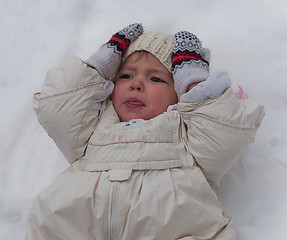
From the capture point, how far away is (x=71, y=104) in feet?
4.92

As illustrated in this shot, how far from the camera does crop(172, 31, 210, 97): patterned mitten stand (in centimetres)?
150

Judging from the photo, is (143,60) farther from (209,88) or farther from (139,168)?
(139,168)

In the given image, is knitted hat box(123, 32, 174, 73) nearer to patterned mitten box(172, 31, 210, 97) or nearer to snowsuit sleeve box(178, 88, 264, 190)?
patterned mitten box(172, 31, 210, 97)

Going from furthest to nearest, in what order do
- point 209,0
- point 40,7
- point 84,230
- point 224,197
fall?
point 40,7 < point 209,0 < point 224,197 < point 84,230

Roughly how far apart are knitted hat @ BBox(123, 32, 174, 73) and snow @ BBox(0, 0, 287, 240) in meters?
0.30

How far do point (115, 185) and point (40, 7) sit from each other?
131cm

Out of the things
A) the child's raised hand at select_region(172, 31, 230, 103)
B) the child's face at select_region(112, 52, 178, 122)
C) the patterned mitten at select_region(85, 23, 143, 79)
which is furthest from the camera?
the patterned mitten at select_region(85, 23, 143, 79)

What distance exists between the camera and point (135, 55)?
164 cm

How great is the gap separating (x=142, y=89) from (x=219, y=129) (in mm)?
327

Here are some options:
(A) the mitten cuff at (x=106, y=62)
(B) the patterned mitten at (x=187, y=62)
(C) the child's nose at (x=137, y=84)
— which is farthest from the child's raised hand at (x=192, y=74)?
(A) the mitten cuff at (x=106, y=62)

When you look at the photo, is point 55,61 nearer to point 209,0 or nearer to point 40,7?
point 40,7

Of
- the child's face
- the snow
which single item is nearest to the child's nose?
the child's face

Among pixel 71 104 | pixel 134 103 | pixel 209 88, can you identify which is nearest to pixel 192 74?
pixel 209 88

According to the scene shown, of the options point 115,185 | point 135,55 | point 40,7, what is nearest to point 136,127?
point 115,185
